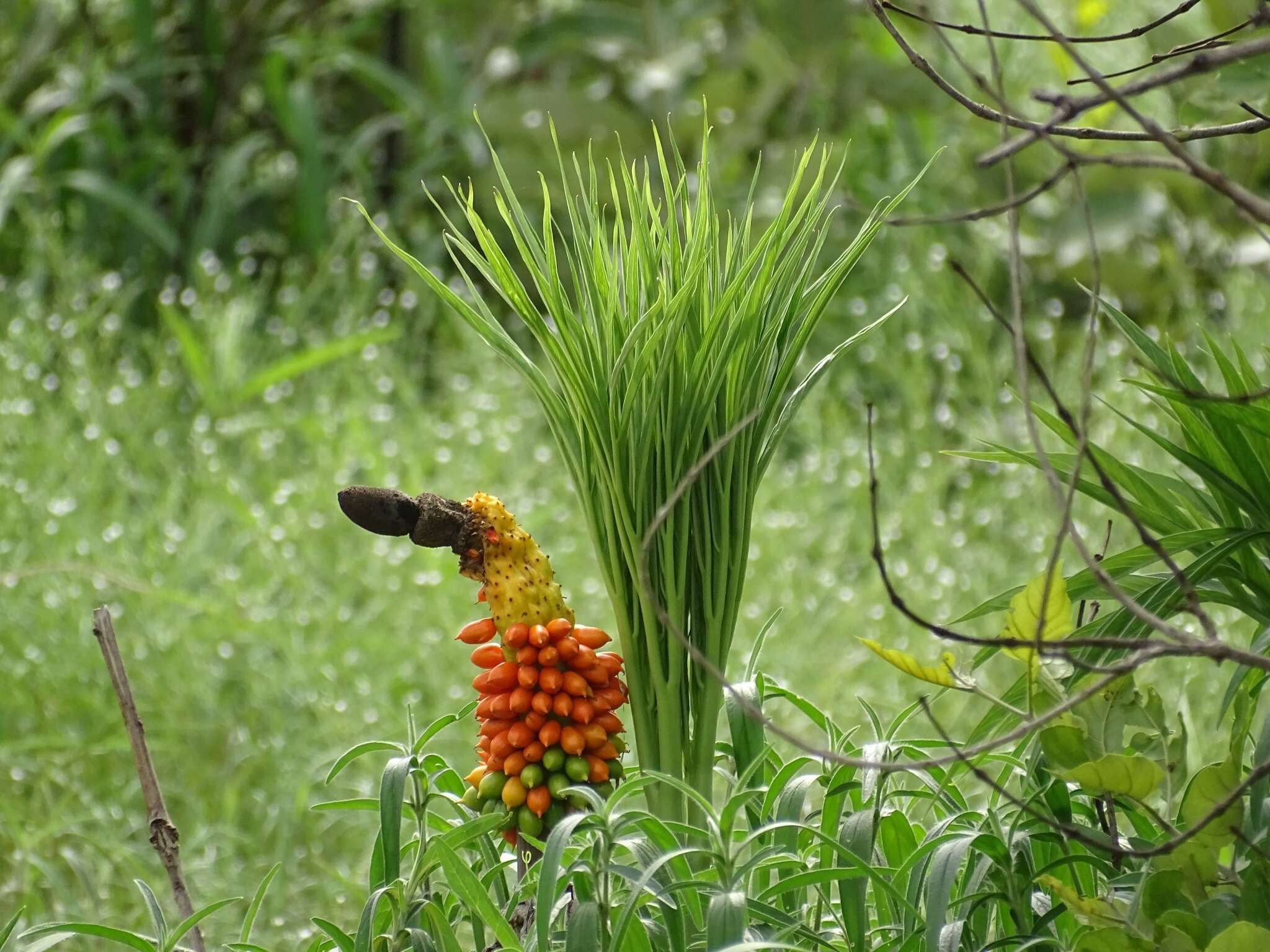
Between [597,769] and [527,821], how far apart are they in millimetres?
45

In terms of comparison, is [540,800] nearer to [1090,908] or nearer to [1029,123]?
[1090,908]

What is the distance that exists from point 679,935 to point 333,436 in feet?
6.47

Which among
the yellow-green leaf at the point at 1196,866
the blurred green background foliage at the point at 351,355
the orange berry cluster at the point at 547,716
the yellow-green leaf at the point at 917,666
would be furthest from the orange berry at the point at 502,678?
the blurred green background foliage at the point at 351,355

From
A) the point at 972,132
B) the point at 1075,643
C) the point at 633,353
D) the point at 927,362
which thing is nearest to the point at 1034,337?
the point at 927,362

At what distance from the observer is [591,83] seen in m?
3.62

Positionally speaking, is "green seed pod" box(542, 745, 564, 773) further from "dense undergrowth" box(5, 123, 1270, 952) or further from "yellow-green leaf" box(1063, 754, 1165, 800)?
"yellow-green leaf" box(1063, 754, 1165, 800)

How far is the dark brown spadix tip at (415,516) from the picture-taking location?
706 mm

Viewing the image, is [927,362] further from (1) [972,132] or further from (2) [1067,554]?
(2) [1067,554]

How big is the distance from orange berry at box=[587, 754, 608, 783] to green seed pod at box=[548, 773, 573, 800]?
0.04 ft

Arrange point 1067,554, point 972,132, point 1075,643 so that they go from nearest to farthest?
point 1075,643 → point 1067,554 → point 972,132

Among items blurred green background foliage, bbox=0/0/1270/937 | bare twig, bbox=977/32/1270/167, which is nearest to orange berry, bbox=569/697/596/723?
bare twig, bbox=977/32/1270/167

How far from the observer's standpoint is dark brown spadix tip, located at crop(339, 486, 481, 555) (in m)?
0.71

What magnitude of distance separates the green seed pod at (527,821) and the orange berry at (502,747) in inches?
1.1

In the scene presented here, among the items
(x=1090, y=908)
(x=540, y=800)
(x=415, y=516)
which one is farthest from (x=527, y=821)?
(x=1090, y=908)
